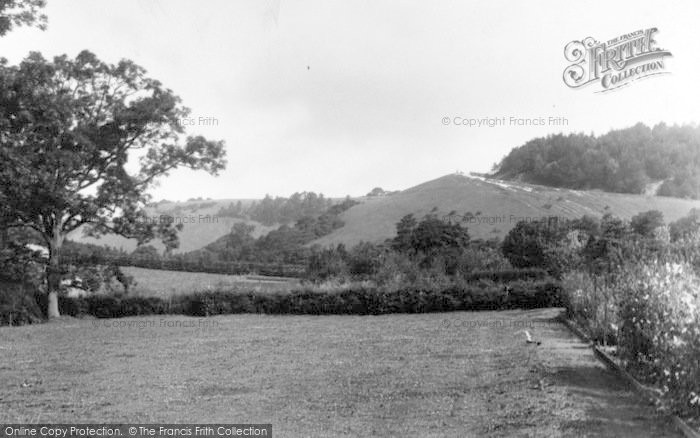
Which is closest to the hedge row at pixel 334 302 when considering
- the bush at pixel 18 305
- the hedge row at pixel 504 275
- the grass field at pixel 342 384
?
the bush at pixel 18 305

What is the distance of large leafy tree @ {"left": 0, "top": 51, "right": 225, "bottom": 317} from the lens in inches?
1187

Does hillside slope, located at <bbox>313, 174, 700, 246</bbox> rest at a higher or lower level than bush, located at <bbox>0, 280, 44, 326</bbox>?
higher

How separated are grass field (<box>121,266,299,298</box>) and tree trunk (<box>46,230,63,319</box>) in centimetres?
376

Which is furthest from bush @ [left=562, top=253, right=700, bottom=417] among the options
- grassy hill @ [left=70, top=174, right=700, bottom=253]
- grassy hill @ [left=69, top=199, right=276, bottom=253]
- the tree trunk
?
grassy hill @ [left=69, top=199, right=276, bottom=253]

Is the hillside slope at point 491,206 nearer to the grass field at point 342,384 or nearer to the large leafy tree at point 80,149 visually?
the large leafy tree at point 80,149

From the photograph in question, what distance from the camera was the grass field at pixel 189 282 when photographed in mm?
35750

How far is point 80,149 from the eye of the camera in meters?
32.2

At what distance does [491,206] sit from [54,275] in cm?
4998

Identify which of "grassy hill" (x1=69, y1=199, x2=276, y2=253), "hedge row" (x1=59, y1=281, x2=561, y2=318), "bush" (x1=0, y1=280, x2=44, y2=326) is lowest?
"hedge row" (x1=59, y1=281, x2=561, y2=318)

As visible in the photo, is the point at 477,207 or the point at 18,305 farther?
the point at 477,207

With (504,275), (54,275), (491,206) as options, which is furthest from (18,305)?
(491,206)

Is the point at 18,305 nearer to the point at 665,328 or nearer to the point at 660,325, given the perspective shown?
the point at 660,325

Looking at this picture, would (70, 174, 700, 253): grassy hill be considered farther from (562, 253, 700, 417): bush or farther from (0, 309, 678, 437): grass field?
(562, 253, 700, 417): bush

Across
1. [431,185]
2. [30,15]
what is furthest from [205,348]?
[431,185]
